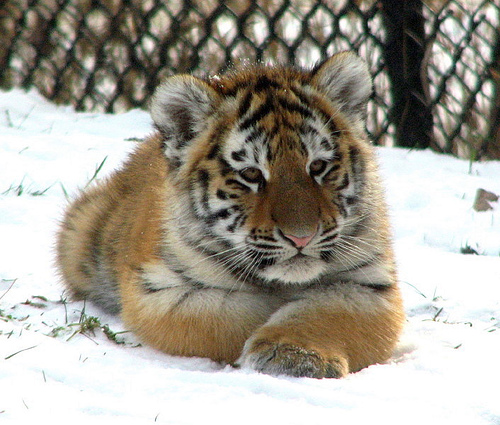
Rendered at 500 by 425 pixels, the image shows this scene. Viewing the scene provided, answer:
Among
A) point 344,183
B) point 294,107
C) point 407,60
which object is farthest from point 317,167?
point 407,60

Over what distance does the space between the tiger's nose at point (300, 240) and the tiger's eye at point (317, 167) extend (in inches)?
10.6

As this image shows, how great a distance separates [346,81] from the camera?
3504 millimetres

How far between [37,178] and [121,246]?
5.70ft

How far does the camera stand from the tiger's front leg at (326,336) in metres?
2.79

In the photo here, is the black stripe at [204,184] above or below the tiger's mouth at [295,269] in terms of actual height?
above

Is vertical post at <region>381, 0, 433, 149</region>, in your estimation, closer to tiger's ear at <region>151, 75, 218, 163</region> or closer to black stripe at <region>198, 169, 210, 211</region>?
tiger's ear at <region>151, 75, 218, 163</region>

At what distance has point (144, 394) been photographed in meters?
2.42

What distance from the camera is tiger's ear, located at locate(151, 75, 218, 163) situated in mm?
3340

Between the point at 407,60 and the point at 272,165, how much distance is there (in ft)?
13.9

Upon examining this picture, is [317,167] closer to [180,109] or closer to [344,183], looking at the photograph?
[344,183]

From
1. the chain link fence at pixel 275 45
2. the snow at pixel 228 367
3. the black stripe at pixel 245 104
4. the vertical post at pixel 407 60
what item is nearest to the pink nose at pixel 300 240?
the snow at pixel 228 367

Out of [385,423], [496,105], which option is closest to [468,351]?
[385,423]

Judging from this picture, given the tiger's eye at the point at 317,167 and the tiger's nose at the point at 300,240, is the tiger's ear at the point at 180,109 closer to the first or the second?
the tiger's eye at the point at 317,167

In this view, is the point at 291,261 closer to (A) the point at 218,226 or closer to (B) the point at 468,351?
(A) the point at 218,226
